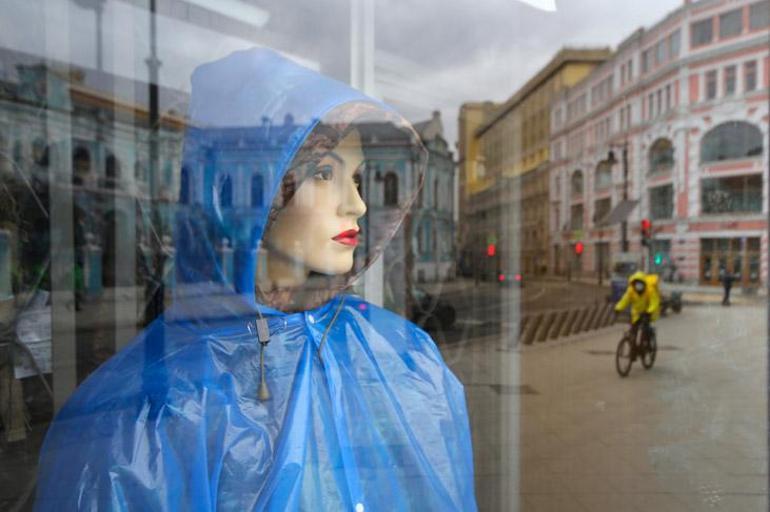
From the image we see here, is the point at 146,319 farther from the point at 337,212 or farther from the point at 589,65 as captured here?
the point at 589,65

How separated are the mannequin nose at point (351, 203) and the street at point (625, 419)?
85 cm

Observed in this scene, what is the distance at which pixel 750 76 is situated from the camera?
5.54 feet

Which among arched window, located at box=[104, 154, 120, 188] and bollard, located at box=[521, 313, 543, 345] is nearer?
arched window, located at box=[104, 154, 120, 188]

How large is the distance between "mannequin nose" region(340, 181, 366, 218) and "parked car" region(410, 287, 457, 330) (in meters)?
0.96

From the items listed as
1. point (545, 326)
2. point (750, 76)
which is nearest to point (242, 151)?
point (750, 76)

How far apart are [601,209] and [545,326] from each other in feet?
2.41

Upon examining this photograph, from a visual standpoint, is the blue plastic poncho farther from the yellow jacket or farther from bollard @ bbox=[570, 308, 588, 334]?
bollard @ bbox=[570, 308, 588, 334]

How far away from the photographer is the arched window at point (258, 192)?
3.31 feet

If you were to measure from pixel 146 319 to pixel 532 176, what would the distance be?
6.02 feet

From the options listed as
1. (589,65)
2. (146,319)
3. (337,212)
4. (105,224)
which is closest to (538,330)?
(589,65)

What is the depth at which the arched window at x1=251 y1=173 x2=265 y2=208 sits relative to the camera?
1.01m

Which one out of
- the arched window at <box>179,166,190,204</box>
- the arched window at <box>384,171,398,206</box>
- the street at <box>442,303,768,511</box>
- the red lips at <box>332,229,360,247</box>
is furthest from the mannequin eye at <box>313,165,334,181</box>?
the street at <box>442,303,768,511</box>

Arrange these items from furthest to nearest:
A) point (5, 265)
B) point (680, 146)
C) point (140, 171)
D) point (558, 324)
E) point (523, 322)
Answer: point (523, 322), point (558, 324), point (140, 171), point (680, 146), point (5, 265)

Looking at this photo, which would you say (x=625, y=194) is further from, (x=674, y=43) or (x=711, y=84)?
(x=674, y=43)
